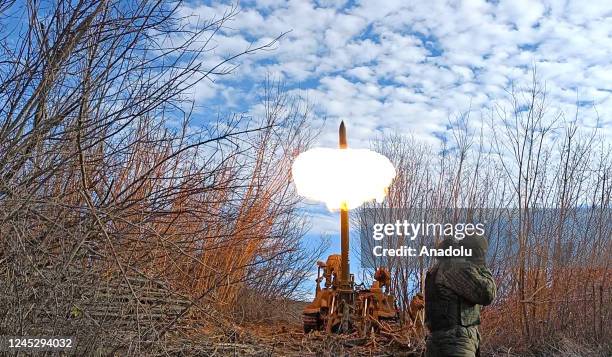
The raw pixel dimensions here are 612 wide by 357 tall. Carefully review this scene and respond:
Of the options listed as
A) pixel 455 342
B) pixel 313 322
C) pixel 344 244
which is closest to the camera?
pixel 455 342

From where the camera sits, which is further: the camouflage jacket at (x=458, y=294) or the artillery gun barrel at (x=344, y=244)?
the artillery gun barrel at (x=344, y=244)

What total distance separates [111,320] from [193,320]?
6.23ft

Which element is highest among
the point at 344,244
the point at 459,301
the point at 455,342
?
the point at 344,244

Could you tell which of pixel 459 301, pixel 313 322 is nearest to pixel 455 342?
pixel 459 301

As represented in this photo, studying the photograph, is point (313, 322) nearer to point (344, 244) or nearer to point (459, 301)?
point (344, 244)

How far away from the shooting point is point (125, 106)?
14.0 ft

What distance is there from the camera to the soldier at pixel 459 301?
168 inches

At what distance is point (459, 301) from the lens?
436cm

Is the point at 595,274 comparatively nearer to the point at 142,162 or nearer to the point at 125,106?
the point at 142,162

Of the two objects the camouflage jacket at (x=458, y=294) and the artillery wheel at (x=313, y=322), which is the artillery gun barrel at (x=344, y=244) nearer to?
the artillery wheel at (x=313, y=322)

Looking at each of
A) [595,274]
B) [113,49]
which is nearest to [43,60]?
[113,49]

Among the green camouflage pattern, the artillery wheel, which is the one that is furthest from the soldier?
the artillery wheel

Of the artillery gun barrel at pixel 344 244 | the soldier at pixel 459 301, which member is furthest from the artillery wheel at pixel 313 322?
the soldier at pixel 459 301

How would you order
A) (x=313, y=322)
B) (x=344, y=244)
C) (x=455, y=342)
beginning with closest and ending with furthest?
(x=455, y=342) < (x=313, y=322) < (x=344, y=244)
